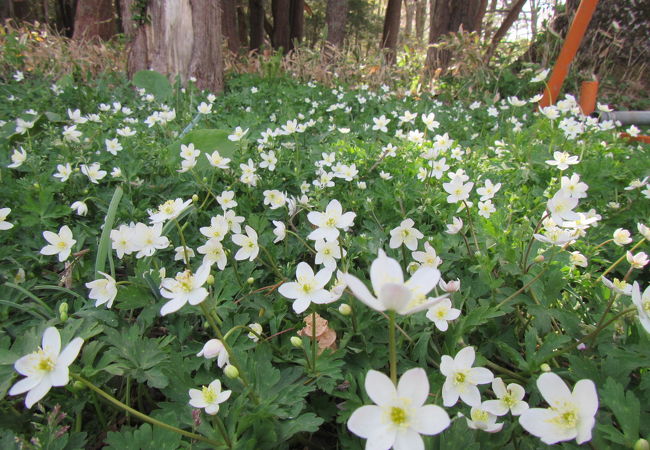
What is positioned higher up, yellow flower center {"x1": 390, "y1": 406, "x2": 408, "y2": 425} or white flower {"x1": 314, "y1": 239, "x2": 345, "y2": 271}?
yellow flower center {"x1": 390, "y1": 406, "x2": 408, "y2": 425}

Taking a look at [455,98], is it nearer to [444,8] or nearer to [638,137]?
[638,137]

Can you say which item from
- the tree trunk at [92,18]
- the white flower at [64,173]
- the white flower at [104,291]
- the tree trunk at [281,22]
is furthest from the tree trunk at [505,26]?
the tree trunk at [92,18]

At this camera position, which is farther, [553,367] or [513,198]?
[513,198]

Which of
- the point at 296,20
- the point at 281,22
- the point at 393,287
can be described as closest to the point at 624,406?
the point at 393,287

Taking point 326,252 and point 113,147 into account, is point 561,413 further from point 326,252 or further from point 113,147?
point 113,147

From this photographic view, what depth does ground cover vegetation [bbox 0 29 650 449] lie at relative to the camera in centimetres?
96

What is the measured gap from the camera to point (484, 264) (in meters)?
1.52

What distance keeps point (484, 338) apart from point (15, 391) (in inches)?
55.2

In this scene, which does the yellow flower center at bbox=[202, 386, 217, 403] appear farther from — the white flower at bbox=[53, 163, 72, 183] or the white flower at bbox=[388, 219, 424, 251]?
the white flower at bbox=[53, 163, 72, 183]

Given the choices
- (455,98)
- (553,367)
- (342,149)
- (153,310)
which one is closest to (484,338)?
(553,367)

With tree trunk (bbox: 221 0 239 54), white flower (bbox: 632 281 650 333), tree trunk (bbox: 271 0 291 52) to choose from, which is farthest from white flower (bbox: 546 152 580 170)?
tree trunk (bbox: 271 0 291 52)

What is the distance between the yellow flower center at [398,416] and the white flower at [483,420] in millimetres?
322

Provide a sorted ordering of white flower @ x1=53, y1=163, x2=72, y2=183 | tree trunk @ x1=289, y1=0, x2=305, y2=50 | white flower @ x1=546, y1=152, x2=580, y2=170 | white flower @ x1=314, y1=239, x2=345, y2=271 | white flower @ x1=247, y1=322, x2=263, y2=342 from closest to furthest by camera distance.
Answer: white flower @ x1=247, y1=322, x2=263, y2=342
white flower @ x1=314, y1=239, x2=345, y2=271
white flower @ x1=546, y1=152, x2=580, y2=170
white flower @ x1=53, y1=163, x2=72, y2=183
tree trunk @ x1=289, y1=0, x2=305, y2=50

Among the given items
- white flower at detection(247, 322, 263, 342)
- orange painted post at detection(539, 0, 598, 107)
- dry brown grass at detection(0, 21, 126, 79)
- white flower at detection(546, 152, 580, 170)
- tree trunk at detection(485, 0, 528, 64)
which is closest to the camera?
white flower at detection(247, 322, 263, 342)
